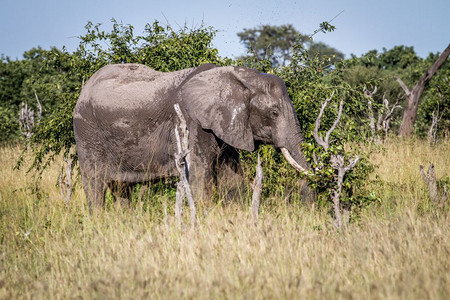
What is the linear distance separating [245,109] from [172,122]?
1029 mm

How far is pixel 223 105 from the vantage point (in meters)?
6.59

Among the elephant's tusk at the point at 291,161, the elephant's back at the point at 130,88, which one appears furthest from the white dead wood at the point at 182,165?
the elephant's back at the point at 130,88

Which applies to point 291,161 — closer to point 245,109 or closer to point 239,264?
point 245,109

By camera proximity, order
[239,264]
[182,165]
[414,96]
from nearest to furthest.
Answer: [239,264]
[182,165]
[414,96]

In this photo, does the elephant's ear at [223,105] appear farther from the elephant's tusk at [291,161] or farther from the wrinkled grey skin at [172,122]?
the elephant's tusk at [291,161]

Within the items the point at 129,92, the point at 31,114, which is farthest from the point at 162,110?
the point at 31,114

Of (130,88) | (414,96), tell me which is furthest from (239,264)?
(414,96)

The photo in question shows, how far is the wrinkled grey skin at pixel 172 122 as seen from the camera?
21.4 feet

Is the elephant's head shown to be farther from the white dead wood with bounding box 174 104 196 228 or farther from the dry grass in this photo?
the white dead wood with bounding box 174 104 196 228

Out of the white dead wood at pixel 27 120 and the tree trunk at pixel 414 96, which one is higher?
the tree trunk at pixel 414 96

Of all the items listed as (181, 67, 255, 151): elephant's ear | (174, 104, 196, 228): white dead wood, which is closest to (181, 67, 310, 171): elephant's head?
(181, 67, 255, 151): elephant's ear

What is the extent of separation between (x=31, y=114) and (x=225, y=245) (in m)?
12.6

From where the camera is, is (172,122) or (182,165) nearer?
(182,165)

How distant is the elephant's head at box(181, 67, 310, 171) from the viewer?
21.2 ft
